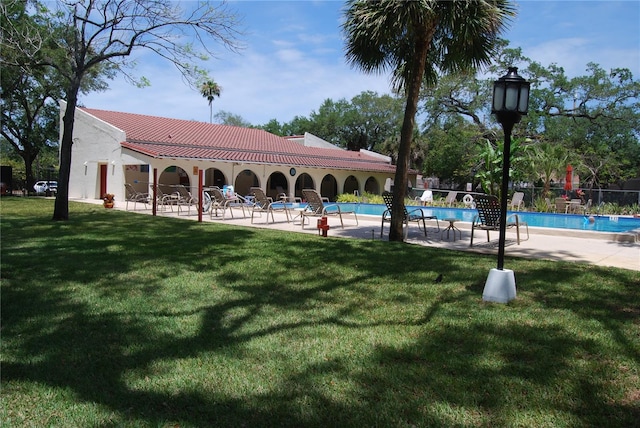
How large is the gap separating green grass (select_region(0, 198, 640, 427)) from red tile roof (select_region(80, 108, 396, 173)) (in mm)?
17330

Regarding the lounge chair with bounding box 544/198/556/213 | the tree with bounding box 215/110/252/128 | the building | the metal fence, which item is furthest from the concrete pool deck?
the tree with bounding box 215/110/252/128

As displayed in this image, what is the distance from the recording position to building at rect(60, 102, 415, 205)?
2369 cm

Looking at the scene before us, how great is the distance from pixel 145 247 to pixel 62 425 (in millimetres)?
6039

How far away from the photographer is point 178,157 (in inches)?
883

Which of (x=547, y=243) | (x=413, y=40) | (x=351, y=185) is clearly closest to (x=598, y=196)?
(x=351, y=185)

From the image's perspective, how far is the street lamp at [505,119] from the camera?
5.16 m

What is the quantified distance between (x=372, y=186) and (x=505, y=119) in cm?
3045

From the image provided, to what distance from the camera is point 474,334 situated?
13.8 feet

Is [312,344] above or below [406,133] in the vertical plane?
below

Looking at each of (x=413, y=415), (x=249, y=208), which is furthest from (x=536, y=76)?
(x=413, y=415)

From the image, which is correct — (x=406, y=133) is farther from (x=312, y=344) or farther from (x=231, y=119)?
(x=231, y=119)

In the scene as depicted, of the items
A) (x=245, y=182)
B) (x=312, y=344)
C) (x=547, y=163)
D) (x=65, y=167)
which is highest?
(x=547, y=163)

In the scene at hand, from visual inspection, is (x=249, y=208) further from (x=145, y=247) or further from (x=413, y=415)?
(x=413, y=415)

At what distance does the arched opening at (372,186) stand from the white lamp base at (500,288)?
30095mm
